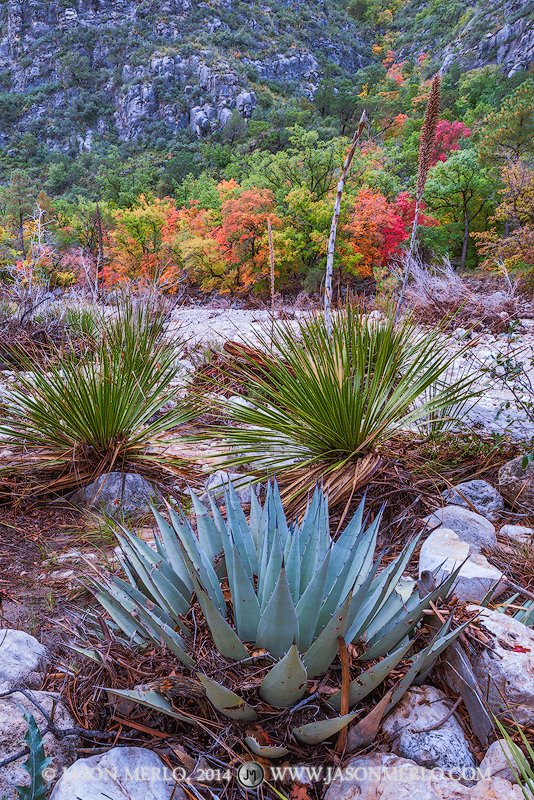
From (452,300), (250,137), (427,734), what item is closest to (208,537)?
(427,734)

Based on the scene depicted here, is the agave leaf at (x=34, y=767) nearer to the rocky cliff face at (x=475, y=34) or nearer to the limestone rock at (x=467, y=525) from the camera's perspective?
the limestone rock at (x=467, y=525)

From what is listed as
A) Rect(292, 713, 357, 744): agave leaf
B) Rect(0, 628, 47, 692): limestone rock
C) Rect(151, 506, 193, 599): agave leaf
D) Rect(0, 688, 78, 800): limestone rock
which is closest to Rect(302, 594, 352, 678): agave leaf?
Rect(292, 713, 357, 744): agave leaf

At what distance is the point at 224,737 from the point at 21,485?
228cm

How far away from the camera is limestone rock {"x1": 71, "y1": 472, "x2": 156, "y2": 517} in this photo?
2.56m

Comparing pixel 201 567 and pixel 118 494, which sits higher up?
pixel 201 567

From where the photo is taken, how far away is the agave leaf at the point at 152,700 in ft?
2.91

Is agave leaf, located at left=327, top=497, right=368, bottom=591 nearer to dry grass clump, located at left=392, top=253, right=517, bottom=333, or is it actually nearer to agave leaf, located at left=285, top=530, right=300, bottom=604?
agave leaf, located at left=285, top=530, right=300, bottom=604

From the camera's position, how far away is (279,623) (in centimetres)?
92

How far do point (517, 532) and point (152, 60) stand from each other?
7599 centimetres

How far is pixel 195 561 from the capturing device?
1232mm

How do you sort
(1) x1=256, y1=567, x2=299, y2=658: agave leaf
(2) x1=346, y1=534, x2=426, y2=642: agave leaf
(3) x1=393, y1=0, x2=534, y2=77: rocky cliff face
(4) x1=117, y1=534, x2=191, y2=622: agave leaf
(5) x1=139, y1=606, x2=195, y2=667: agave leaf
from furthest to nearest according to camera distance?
(3) x1=393, y1=0, x2=534, y2=77: rocky cliff face → (4) x1=117, y1=534, x2=191, y2=622: agave leaf → (2) x1=346, y1=534, x2=426, y2=642: agave leaf → (5) x1=139, y1=606, x2=195, y2=667: agave leaf → (1) x1=256, y1=567, x2=299, y2=658: agave leaf

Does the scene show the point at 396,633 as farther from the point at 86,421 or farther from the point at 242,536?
the point at 86,421

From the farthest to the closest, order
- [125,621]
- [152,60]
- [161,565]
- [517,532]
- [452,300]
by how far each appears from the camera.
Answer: [152,60], [452,300], [517,532], [161,565], [125,621]

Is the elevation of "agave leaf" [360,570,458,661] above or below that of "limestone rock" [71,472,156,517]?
above
